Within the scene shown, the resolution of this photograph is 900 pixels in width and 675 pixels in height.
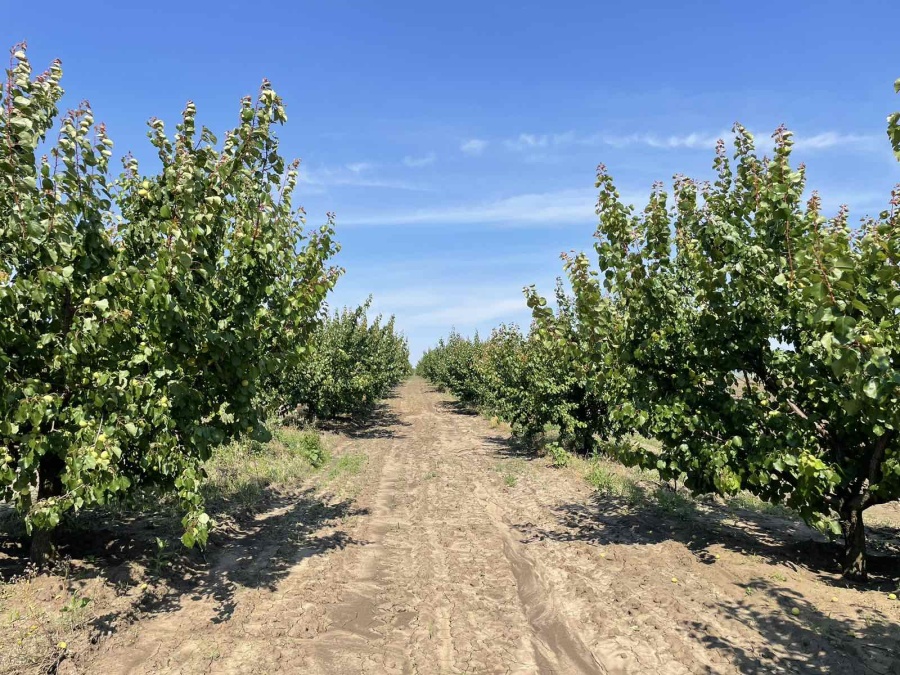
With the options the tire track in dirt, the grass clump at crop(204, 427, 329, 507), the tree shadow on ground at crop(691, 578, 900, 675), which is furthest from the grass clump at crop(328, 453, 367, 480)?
the tree shadow on ground at crop(691, 578, 900, 675)

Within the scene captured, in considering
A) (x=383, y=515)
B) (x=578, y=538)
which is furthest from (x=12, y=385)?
(x=578, y=538)

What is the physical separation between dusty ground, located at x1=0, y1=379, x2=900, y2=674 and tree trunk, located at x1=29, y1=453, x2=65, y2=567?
397 mm

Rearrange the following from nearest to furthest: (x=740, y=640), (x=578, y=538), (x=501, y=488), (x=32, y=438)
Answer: (x=32, y=438) → (x=740, y=640) → (x=578, y=538) → (x=501, y=488)

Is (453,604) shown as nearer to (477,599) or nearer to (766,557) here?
(477,599)

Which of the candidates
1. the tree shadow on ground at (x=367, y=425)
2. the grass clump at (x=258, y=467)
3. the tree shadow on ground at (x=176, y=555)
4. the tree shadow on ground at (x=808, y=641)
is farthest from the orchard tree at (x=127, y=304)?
the tree shadow on ground at (x=367, y=425)

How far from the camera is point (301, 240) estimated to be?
8031 millimetres

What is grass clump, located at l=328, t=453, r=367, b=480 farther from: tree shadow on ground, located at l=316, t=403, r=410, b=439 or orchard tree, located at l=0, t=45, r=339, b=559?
orchard tree, located at l=0, t=45, r=339, b=559

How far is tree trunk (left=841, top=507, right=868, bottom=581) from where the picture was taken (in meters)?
7.07

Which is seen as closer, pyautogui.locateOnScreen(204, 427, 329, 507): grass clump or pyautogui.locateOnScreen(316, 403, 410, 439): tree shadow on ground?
→ pyautogui.locateOnScreen(204, 427, 329, 507): grass clump

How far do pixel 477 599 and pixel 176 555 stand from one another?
14.6 ft

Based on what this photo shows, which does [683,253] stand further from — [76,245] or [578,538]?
[76,245]

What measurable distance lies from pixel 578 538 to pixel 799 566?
10.9 ft

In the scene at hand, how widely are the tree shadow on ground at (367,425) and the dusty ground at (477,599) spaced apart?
1496 centimetres

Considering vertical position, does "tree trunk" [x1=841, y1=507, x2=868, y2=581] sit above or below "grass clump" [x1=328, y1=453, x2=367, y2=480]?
above
